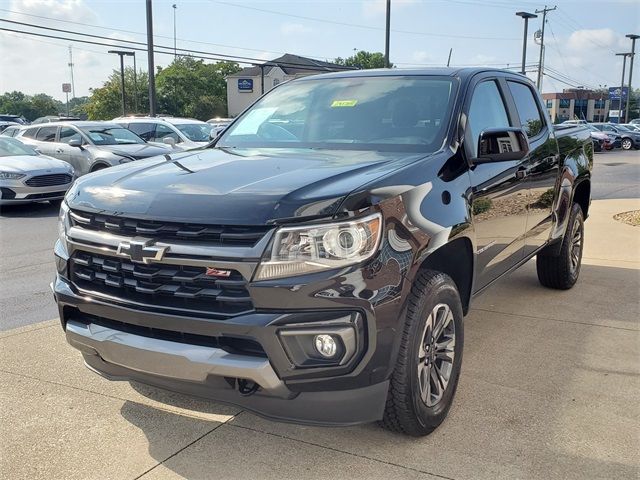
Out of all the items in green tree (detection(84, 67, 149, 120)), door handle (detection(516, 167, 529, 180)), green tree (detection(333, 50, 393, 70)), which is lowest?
door handle (detection(516, 167, 529, 180))

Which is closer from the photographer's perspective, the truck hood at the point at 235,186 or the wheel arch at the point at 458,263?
the truck hood at the point at 235,186

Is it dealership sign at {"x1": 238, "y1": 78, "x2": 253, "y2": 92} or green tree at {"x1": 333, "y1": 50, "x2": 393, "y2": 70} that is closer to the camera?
dealership sign at {"x1": 238, "y1": 78, "x2": 253, "y2": 92}

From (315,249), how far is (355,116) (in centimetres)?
170

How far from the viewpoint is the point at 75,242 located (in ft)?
9.70

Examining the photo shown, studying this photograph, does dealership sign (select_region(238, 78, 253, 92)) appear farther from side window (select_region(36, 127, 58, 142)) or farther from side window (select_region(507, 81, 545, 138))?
side window (select_region(507, 81, 545, 138))

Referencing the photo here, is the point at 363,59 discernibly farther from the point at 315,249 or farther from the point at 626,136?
the point at 315,249

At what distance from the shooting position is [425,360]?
3004mm

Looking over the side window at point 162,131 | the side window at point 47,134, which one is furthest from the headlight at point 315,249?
the side window at point 162,131

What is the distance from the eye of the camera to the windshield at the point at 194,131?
51.5ft

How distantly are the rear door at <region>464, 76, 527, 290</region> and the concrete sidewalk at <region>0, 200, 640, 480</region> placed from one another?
69 cm

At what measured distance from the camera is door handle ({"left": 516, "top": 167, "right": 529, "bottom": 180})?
420 centimetres

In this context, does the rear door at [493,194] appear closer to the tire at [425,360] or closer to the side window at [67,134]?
the tire at [425,360]

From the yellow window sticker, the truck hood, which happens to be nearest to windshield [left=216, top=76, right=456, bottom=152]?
the yellow window sticker

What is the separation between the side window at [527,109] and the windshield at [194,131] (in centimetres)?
1147
